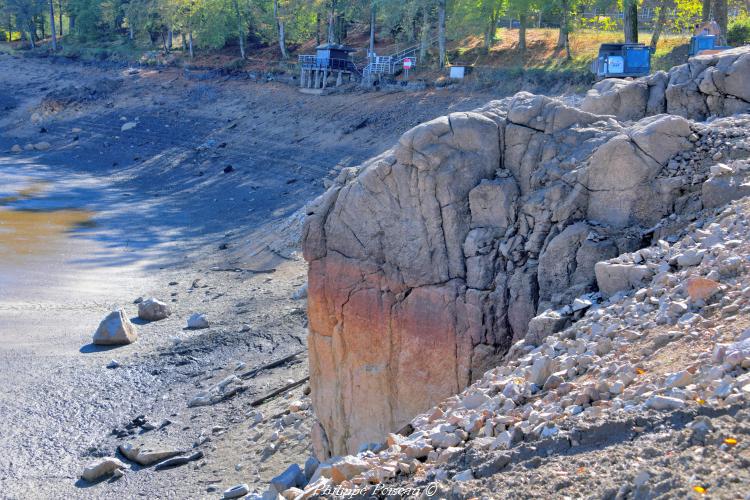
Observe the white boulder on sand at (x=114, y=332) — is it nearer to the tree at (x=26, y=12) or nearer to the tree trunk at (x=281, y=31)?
the tree trunk at (x=281, y=31)

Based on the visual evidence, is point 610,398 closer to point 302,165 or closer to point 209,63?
point 302,165

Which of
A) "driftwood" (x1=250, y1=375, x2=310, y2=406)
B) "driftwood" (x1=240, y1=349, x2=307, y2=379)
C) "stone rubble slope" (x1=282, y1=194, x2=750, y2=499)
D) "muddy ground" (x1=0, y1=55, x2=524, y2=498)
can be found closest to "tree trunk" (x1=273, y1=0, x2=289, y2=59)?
"muddy ground" (x1=0, y1=55, x2=524, y2=498)

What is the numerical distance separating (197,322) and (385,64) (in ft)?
83.8

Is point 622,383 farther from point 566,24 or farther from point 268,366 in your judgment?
point 566,24

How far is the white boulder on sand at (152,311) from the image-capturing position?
22844 millimetres

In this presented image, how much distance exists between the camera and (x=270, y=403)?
55.2 ft

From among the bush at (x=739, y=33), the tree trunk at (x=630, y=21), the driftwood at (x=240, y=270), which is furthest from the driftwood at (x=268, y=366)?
the bush at (x=739, y=33)

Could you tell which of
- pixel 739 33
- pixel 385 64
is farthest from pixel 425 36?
pixel 739 33

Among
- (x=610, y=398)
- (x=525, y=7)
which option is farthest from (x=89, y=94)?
(x=610, y=398)

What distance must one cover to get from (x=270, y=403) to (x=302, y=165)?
828 inches

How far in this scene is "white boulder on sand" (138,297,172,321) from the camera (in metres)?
22.8

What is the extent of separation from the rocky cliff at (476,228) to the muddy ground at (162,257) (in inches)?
131

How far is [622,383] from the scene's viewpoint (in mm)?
6320

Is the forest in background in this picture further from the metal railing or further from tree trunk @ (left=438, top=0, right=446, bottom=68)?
the metal railing
